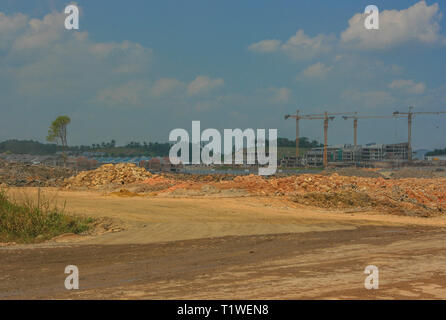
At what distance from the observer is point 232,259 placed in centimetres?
1012

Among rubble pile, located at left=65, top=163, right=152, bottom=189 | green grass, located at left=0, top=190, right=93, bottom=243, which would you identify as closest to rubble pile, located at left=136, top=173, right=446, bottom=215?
rubble pile, located at left=65, top=163, right=152, bottom=189

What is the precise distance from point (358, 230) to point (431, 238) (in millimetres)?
2580

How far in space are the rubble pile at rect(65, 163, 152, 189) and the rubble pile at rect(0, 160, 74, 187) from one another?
8.17 ft

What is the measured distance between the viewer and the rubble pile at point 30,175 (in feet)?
117

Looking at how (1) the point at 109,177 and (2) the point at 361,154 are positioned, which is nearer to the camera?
(1) the point at 109,177

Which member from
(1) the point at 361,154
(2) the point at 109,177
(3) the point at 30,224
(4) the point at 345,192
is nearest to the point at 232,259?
(3) the point at 30,224

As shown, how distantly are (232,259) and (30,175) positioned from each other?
111ft

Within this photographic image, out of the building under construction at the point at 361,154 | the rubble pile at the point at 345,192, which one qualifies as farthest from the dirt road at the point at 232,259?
the building under construction at the point at 361,154

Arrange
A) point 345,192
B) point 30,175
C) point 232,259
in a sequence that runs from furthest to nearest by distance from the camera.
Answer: point 30,175
point 345,192
point 232,259

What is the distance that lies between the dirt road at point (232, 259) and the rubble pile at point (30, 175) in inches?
760

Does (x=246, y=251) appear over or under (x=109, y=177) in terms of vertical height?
under

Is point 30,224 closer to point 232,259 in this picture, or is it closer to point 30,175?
point 232,259
